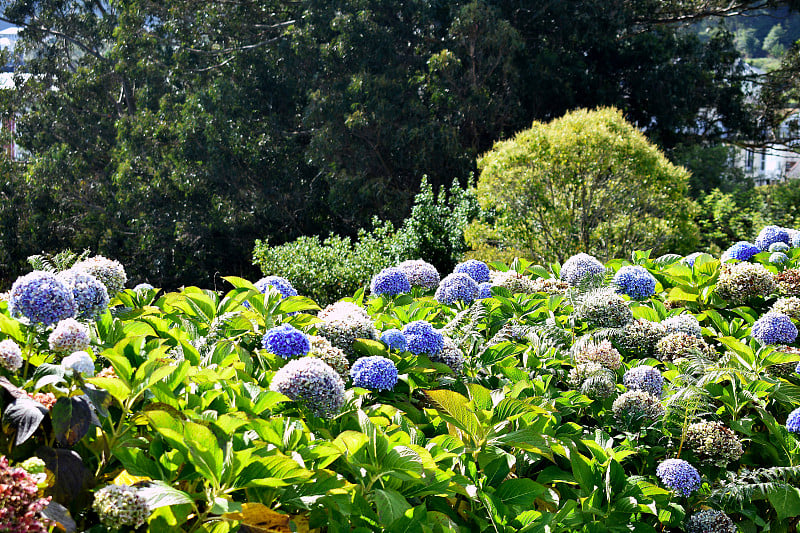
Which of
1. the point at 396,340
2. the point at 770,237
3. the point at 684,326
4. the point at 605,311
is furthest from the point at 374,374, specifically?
the point at 770,237

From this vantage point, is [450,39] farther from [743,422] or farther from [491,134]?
[743,422]

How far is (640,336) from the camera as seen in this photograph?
113 inches

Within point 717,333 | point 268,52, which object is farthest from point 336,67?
point 717,333

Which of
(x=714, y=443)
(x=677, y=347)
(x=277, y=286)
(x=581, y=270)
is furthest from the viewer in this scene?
(x=581, y=270)

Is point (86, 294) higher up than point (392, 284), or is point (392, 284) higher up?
point (86, 294)

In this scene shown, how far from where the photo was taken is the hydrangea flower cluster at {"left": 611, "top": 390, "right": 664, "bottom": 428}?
2.36 metres

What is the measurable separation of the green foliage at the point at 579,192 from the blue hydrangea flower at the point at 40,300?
23.2 feet

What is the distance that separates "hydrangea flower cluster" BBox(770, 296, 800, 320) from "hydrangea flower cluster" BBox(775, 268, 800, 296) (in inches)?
14.3

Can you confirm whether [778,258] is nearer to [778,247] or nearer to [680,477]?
[778,247]

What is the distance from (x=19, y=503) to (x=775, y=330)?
272cm

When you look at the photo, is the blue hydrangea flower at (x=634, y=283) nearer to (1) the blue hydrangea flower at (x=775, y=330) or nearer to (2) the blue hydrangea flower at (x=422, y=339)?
(1) the blue hydrangea flower at (x=775, y=330)

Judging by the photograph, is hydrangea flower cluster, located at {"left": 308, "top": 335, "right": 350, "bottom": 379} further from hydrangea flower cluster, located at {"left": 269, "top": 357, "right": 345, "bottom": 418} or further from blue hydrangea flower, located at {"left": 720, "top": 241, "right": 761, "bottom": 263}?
blue hydrangea flower, located at {"left": 720, "top": 241, "right": 761, "bottom": 263}

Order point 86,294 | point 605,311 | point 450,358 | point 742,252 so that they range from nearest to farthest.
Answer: point 86,294 → point 450,358 → point 605,311 → point 742,252

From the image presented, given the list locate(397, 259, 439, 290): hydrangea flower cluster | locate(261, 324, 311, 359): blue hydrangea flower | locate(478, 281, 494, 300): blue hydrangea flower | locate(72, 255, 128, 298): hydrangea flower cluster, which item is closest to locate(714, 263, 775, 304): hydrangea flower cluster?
locate(478, 281, 494, 300): blue hydrangea flower
